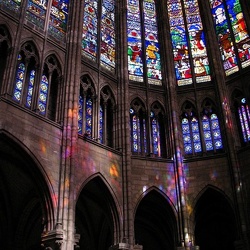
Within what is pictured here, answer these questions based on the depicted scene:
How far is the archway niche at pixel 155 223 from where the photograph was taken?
18531mm

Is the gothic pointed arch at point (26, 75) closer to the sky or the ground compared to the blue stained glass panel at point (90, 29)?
closer to the ground

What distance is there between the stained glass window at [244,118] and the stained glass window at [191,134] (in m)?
2.04

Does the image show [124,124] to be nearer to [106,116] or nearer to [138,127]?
[106,116]

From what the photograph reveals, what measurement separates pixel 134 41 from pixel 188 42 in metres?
2.93

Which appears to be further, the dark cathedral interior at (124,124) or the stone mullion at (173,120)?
the stone mullion at (173,120)

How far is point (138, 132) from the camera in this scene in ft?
64.8

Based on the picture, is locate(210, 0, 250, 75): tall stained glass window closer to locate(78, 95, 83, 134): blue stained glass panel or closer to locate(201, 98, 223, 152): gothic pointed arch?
locate(201, 98, 223, 152): gothic pointed arch

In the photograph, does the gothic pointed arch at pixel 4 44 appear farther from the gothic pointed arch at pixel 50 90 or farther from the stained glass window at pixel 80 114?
the stained glass window at pixel 80 114

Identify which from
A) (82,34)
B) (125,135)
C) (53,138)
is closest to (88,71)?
(82,34)

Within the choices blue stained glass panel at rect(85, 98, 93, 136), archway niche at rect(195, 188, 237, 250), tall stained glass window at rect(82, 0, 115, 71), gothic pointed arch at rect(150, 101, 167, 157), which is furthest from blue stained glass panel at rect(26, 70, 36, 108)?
archway niche at rect(195, 188, 237, 250)

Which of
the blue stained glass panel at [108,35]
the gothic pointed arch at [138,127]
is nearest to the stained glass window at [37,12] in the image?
the blue stained glass panel at [108,35]

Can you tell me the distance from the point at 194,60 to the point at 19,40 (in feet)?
31.6

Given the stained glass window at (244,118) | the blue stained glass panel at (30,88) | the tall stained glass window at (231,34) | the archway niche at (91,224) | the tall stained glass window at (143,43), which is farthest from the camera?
the tall stained glass window at (143,43)

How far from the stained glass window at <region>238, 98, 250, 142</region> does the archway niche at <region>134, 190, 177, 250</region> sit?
4.82 m
